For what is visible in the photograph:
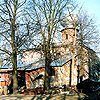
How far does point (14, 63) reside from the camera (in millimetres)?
32125

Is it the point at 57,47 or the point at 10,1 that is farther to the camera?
the point at 57,47

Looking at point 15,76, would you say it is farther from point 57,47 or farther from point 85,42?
point 85,42

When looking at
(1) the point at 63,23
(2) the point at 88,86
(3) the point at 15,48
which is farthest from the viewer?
(2) the point at 88,86

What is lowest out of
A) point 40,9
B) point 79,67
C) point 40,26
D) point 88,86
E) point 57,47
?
point 88,86

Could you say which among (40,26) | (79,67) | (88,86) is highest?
(40,26)

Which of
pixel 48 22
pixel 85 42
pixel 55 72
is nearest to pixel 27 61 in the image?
pixel 55 72

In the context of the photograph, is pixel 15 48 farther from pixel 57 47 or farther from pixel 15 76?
pixel 57 47

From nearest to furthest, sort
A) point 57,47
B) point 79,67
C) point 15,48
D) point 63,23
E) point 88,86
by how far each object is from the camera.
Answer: point 15,48 → point 63,23 → point 57,47 → point 88,86 → point 79,67

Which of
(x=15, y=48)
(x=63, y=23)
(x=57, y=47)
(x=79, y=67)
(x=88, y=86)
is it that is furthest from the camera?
(x=79, y=67)

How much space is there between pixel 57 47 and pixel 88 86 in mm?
8921

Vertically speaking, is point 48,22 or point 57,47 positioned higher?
point 48,22

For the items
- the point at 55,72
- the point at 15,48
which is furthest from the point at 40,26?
the point at 55,72

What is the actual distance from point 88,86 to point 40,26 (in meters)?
13.5

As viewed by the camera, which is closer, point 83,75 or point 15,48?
point 15,48
